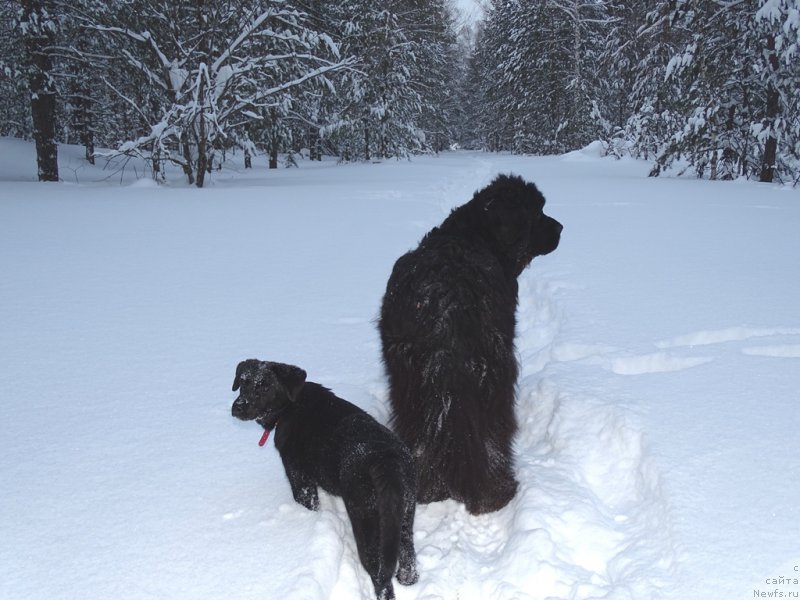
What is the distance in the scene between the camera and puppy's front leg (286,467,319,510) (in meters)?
2.56

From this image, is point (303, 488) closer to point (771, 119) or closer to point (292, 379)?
point (292, 379)

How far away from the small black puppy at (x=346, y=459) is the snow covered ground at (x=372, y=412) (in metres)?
0.18

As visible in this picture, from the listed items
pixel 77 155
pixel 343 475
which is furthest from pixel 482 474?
pixel 77 155

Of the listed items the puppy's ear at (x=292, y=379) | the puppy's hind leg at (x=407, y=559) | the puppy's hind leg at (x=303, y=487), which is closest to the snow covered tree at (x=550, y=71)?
the puppy's ear at (x=292, y=379)

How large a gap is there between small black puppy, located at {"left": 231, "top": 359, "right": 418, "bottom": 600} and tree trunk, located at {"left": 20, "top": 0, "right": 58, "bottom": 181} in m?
16.5

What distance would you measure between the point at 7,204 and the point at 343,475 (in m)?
12.3

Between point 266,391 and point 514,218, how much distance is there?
174cm

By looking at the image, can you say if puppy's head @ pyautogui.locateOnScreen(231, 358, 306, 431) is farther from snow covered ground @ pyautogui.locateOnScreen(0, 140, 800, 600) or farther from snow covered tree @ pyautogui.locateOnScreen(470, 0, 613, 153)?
snow covered tree @ pyautogui.locateOnScreen(470, 0, 613, 153)

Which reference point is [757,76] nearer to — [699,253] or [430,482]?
[699,253]

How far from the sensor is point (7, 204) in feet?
36.9

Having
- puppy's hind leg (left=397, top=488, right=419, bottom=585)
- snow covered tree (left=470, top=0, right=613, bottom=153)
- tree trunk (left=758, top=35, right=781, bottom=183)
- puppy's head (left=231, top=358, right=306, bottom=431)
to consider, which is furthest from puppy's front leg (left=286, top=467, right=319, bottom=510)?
snow covered tree (left=470, top=0, right=613, bottom=153)

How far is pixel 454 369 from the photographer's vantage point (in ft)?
8.50

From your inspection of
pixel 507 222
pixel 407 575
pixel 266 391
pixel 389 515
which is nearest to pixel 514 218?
pixel 507 222

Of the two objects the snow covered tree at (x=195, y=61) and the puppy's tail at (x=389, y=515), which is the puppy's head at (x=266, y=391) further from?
the snow covered tree at (x=195, y=61)
